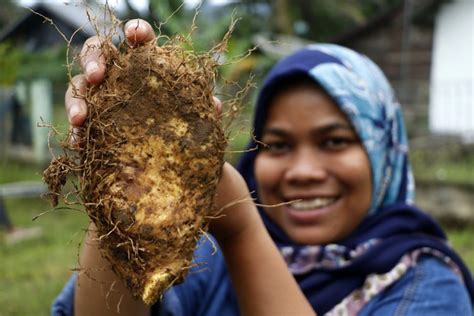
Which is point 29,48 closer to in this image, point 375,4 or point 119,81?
point 375,4

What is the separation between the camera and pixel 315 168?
7.17 ft

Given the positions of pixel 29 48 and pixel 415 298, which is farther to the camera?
pixel 29 48

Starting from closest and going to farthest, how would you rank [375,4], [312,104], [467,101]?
1. [312,104]
2. [467,101]
3. [375,4]

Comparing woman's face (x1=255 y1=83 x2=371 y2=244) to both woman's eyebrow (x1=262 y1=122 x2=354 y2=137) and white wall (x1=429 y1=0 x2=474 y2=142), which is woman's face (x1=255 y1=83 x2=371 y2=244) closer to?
woman's eyebrow (x1=262 y1=122 x2=354 y2=137)

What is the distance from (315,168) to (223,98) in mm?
393

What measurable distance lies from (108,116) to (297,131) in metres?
0.98

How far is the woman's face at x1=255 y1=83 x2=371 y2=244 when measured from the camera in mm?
2193

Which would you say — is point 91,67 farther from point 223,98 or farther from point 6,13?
point 6,13

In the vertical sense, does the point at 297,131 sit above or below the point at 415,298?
above

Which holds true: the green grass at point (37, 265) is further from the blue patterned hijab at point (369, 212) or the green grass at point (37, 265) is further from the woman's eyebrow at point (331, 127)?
the woman's eyebrow at point (331, 127)

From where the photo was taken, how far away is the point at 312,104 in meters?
2.20

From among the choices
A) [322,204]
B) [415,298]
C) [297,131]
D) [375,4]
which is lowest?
[415,298]

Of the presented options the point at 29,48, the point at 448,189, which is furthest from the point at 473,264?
the point at 29,48

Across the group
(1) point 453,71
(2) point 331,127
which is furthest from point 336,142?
(1) point 453,71
